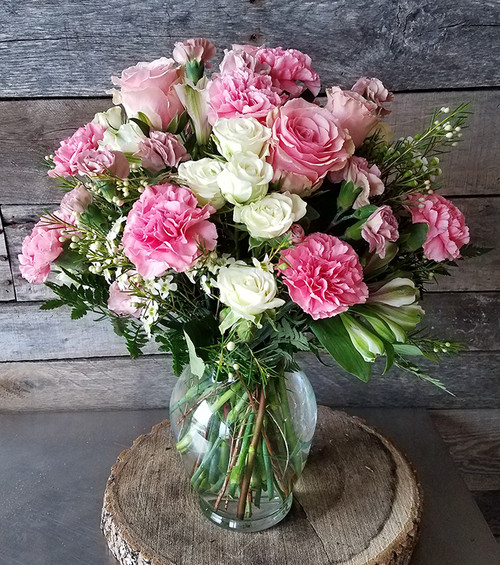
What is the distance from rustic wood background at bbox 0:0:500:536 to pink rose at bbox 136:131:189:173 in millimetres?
360

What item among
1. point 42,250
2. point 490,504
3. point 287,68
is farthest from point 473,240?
point 42,250

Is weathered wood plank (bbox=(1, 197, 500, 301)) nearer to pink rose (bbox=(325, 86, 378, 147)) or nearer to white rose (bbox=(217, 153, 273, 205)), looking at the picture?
pink rose (bbox=(325, 86, 378, 147))

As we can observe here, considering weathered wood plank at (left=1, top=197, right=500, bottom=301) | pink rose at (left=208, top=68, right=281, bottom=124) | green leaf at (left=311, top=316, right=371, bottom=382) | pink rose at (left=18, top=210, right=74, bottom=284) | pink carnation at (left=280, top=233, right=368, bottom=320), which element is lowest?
weathered wood plank at (left=1, top=197, right=500, bottom=301)

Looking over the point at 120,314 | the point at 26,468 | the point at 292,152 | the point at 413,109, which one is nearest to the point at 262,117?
the point at 292,152

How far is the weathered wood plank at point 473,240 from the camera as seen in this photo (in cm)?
105

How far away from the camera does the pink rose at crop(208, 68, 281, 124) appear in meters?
0.64

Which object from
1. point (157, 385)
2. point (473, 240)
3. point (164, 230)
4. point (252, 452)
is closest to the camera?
point (164, 230)

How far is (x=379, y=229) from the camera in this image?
63cm

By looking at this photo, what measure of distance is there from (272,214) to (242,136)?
89mm

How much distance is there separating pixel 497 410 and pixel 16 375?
101cm

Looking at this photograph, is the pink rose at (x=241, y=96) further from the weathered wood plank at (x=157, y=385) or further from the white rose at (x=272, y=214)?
the weathered wood plank at (x=157, y=385)

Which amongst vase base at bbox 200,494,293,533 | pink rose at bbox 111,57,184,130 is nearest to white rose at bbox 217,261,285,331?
pink rose at bbox 111,57,184,130

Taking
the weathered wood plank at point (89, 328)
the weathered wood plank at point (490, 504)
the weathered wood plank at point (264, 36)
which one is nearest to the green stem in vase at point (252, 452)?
the weathered wood plank at point (89, 328)

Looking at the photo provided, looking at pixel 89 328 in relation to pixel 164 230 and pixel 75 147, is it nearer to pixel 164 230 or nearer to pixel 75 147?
pixel 75 147
